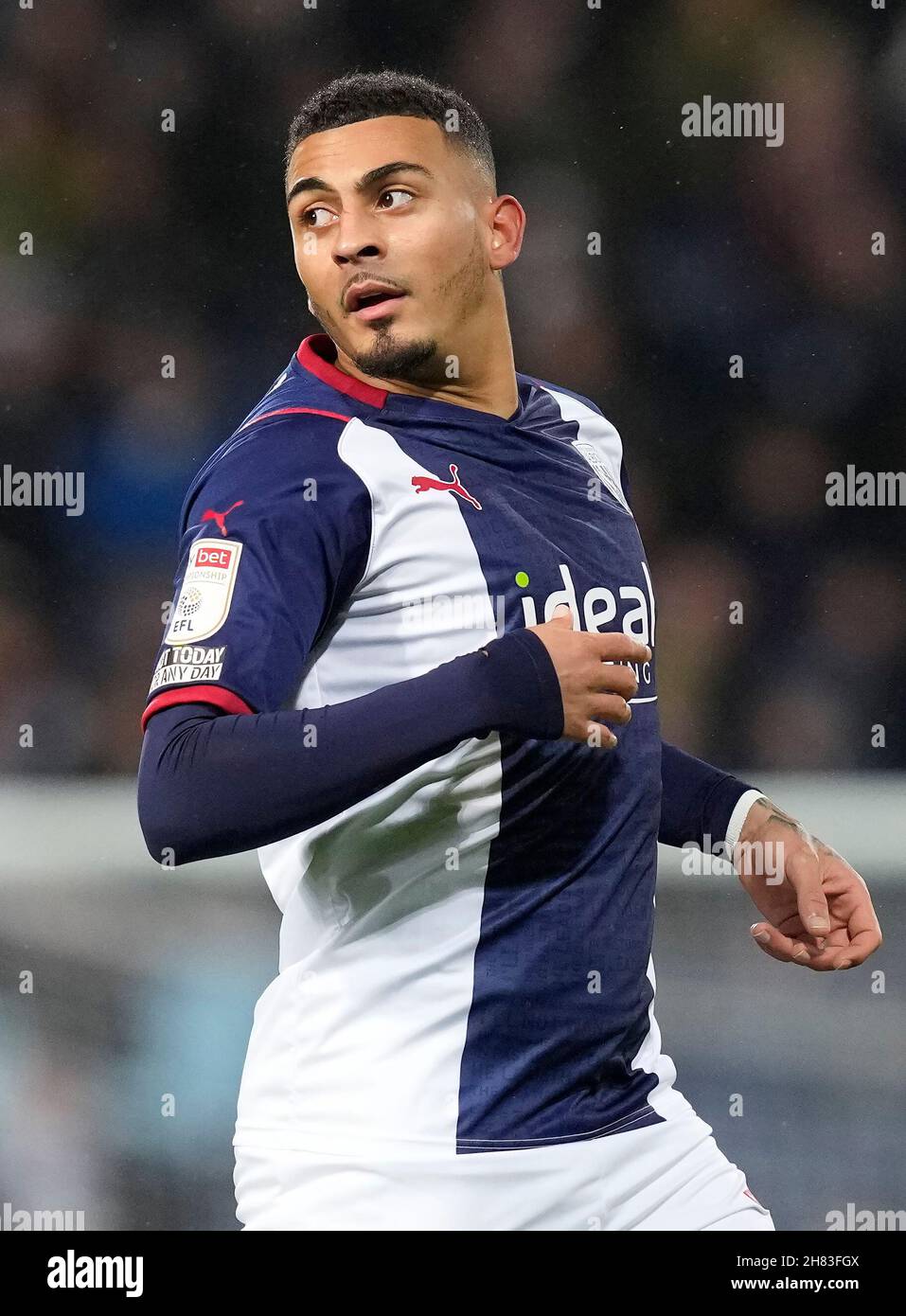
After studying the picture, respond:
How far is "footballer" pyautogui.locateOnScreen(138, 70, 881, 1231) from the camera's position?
134 cm

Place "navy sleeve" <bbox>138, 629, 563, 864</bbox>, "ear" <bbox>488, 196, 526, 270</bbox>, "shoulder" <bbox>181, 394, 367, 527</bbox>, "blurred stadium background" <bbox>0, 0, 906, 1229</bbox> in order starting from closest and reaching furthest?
"navy sleeve" <bbox>138, 629, 563, 864</bbox>, "shoulder" <bbox>181, 394, 367, 527</bbox>, "ear" <bbox>488, 196, 526, 270</bbox>, "blurred stadium background" <bbox>0, 0, 906, 1229</bbox>

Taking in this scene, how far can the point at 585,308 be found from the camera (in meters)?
3.75

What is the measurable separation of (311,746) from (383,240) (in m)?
0.60

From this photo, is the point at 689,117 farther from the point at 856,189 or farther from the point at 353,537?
the point at 353,537

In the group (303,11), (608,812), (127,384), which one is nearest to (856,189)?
(303,11)

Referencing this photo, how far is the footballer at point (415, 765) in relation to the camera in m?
1.34

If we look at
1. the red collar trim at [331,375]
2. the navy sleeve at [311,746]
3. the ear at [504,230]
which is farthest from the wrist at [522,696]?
the ear at [504,230]

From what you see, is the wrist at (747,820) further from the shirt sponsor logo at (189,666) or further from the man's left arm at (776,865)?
the shirt sponsor logo at (189,666)

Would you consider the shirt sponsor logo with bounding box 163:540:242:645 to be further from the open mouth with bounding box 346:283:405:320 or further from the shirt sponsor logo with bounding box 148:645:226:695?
the open mouth with bounding box 346:283:405:320

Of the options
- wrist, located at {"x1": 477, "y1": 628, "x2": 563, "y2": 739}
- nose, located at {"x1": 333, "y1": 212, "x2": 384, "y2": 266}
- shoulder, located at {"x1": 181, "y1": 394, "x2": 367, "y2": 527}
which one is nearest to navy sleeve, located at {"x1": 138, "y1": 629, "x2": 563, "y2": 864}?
wrist, located at {"x1": 477, "y1": 628, "x2": 563, "y2": 739}

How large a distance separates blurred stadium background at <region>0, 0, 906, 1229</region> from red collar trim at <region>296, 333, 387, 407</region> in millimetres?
2063

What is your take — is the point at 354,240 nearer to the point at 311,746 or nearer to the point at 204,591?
the point at 204,591

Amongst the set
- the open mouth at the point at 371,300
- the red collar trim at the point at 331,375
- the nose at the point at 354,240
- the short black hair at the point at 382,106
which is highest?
the short black hair at the point at 382,106

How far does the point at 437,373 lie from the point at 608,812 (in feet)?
1.66
